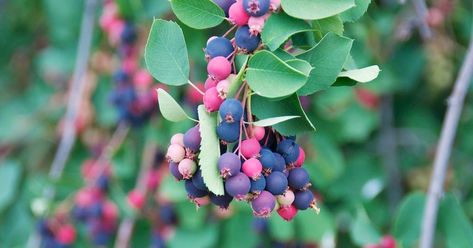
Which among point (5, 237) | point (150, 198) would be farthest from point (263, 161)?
point (5, 237)

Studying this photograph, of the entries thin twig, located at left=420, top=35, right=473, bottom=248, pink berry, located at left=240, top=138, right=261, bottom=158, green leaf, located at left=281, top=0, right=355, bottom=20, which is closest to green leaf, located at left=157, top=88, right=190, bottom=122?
pink berry, located at left=240, top=138, right=261, bottom=158

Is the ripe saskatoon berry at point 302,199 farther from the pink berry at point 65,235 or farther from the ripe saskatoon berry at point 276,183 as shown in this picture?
the pink berry at point 65,235

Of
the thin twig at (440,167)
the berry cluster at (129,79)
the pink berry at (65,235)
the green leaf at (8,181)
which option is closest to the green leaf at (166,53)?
the thin twig at (440,167)

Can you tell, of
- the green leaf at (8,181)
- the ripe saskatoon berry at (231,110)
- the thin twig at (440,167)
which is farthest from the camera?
the green leaf at (8,181)

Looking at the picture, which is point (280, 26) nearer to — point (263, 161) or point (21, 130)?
point (263, 161)

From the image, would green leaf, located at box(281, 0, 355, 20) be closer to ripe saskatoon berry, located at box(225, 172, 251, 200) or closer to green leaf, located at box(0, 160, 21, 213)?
ripe saskatoon berry, located at box(225, 172, 251, 200)
